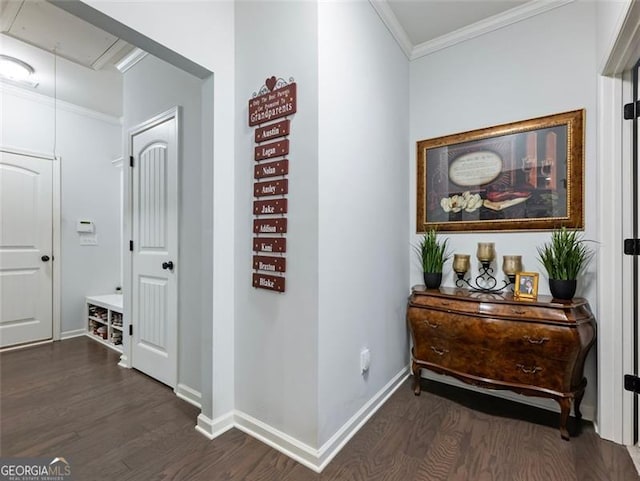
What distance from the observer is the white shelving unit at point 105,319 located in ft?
10.7

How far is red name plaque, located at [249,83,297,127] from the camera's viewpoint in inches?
63.4

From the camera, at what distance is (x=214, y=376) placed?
1793mm

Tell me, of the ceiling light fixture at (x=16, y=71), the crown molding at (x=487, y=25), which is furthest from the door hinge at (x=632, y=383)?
the ceiling light fixture at (x=16, y=71)

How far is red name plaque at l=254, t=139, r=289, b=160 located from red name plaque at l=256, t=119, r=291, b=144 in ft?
0.13

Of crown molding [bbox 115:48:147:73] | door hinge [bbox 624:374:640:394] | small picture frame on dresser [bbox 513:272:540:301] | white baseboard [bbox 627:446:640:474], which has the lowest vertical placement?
white baseboard [bbox 627:446:640:474]

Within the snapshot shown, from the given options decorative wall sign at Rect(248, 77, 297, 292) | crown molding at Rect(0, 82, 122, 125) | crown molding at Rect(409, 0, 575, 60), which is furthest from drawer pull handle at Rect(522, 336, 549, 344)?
crown molding at Rect(0, 82, 122, 125)

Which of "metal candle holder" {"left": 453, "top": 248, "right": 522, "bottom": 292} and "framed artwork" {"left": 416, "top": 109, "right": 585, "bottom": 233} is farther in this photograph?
"metal candle holder" {"left": 453, "top": 248, "right": 522, "bottom": 292}

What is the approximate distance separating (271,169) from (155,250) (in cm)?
142

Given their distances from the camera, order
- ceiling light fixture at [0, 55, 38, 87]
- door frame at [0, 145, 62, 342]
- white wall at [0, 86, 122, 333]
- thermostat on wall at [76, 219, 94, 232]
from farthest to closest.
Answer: thermostat on wall at [76, 219, 94, 232]
door frame at [0, 145, 62, 342]
white wall at [0, 86, 122, 333]
ceiling light fixture at [0, 55, 38, 87]

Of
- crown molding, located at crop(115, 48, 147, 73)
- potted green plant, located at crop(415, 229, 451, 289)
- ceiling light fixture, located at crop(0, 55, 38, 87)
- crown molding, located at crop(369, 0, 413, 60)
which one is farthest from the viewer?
ceiling light fixture, located at crop(0, 55, 38, 87)

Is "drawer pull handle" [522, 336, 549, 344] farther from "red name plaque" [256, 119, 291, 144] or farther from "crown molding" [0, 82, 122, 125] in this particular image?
"crown molding" [0, 82, 122, 125]

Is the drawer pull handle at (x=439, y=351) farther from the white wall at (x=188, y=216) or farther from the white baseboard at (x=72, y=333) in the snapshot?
the white baseboard at (x=72, y=333)

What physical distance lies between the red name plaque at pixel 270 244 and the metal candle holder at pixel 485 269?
139 cm

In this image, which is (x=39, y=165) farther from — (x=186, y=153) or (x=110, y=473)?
(x=110, y=473)
